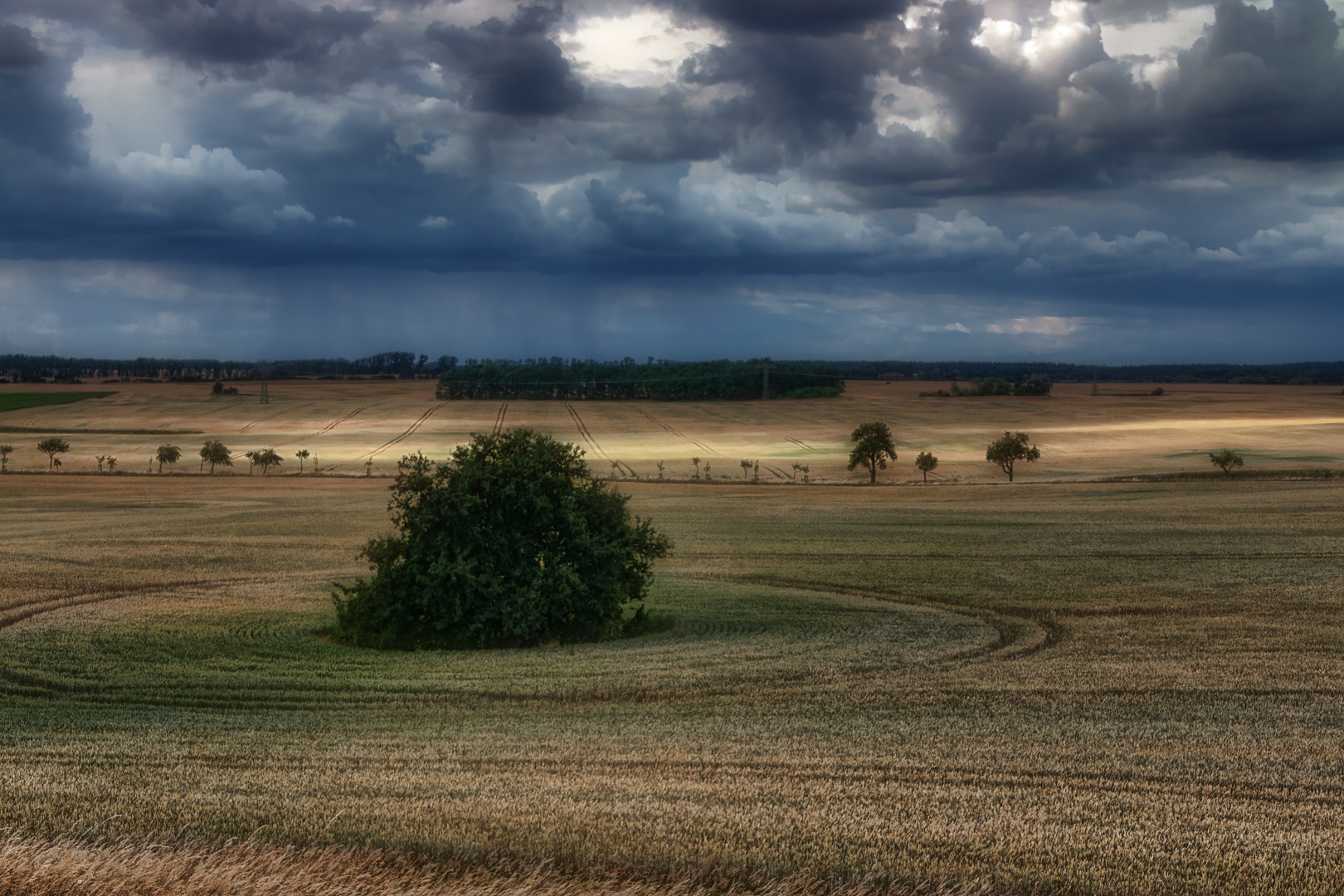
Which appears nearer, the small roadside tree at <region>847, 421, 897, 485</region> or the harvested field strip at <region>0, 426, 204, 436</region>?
the small roadside tree at <region>847, 421, 897, 485</region>

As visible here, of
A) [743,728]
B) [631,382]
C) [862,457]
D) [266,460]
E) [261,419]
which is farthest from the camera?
[631,382]

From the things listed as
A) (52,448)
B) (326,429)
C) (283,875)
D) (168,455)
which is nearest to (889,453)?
(168,455)

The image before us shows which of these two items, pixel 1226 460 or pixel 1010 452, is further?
pixel 1010 452

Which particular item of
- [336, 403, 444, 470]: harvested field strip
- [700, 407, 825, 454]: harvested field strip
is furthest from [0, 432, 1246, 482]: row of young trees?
[700, 407, 825, 454]: harvested field strip

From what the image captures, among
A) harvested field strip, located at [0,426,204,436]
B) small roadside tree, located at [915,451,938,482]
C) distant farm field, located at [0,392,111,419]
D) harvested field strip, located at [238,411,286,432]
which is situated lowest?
small roadside tree, located at [915,451,938,482]

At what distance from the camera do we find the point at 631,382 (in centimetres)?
17325

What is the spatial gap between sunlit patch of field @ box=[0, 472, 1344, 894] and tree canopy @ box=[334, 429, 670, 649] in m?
1.46

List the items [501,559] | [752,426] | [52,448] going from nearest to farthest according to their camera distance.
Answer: [501,559] → [52,448] → [752,426]

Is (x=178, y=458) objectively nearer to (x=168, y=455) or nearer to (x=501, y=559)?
(x=168, y=455)

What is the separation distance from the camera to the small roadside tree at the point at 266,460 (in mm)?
83750

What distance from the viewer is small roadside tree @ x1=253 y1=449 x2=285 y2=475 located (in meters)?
83.8

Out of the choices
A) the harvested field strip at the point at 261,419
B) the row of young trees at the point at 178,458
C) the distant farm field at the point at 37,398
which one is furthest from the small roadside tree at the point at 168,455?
the distant farm field at the point at 37,398

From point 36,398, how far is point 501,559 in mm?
137675

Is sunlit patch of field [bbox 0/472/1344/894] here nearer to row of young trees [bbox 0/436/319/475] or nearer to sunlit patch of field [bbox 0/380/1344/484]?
row of young trees [bbox 0/436/319/475]
